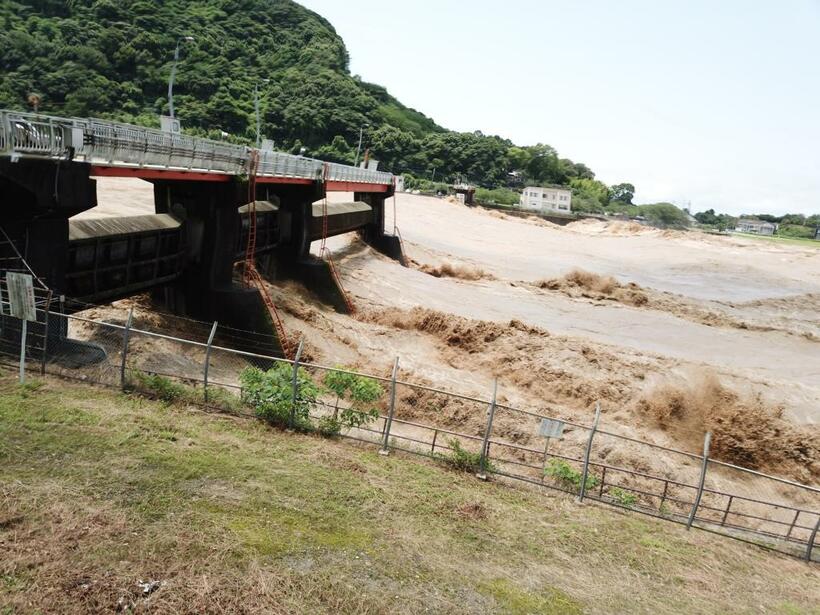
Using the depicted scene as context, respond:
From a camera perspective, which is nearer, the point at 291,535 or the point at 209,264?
the point at 291,535

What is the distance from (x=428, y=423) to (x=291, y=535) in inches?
378

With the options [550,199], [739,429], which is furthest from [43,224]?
[550,199]

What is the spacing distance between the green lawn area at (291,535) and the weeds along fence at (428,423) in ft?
1.78

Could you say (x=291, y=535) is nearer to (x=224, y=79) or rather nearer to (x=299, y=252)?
(x=299, y=252)

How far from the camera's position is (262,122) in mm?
127750

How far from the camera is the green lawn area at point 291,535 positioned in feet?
24.3

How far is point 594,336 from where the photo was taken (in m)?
32.9

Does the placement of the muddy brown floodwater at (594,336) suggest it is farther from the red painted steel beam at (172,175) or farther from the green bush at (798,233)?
the green bush at (798,233)

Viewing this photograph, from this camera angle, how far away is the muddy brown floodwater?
2102 cm

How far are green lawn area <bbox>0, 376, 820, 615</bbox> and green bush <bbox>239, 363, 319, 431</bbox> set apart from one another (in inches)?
15.9

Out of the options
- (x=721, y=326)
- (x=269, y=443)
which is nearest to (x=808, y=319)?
(x=721, y=326)

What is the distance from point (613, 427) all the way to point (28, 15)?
4895 inches

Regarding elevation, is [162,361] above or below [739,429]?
above

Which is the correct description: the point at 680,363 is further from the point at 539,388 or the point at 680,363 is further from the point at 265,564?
the point at 265,564
